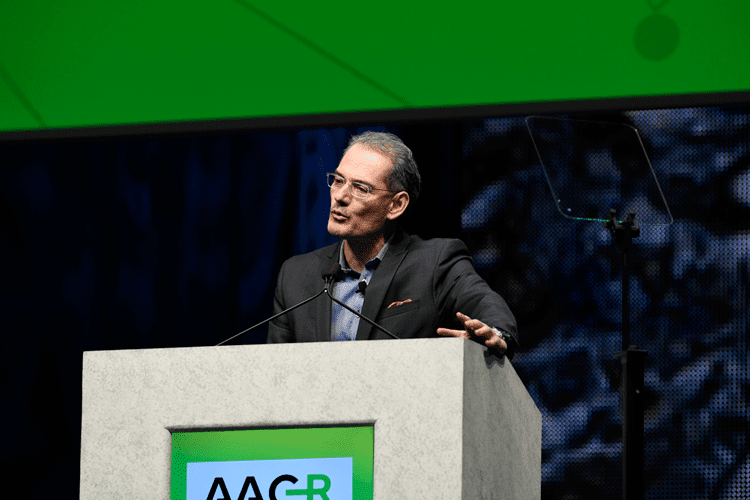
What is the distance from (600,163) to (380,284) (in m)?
1.12

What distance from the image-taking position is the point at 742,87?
3.00 m

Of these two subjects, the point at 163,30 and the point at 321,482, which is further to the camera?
the point at 163,30

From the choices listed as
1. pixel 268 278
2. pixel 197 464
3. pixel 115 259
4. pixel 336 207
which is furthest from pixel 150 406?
pixel 115 259

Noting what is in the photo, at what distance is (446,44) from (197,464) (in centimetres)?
208

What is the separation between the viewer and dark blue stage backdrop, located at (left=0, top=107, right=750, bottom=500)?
113 inches

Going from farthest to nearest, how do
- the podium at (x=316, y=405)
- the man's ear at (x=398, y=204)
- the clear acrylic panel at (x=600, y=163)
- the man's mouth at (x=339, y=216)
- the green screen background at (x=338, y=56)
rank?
the green screen background at (x=338, y=56)
the clear acrylic panel at (x=600, y=163)
the man's ear at (x=398, y=204)
the man's mouth at (x=339, y=216)
the podium at (x=316, y=405)

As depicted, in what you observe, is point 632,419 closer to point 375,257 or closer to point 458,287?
point 458,287

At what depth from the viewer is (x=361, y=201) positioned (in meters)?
2.39

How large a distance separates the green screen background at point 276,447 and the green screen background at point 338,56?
188 centimetres

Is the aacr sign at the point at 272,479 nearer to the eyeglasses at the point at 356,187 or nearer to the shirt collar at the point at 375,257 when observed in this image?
the shirt collar at the point at 375,257

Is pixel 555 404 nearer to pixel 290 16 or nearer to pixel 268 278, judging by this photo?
pixel 268 278

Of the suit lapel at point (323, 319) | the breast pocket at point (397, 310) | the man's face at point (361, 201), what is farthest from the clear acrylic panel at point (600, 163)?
the suit lapel at point (323, 319)

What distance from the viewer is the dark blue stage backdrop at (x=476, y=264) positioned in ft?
9.38

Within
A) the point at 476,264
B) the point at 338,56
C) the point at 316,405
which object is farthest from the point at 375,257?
the point at 338,56
